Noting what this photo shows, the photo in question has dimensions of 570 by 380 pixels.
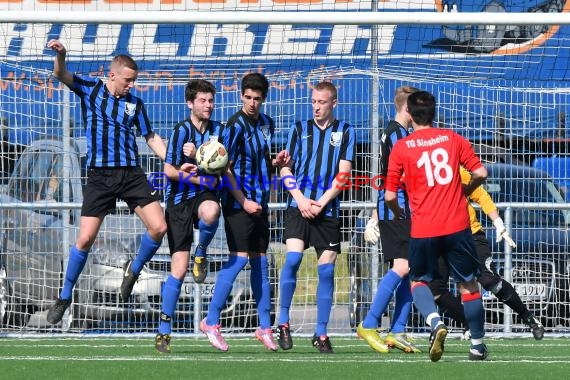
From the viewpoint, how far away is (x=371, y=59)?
1288cm

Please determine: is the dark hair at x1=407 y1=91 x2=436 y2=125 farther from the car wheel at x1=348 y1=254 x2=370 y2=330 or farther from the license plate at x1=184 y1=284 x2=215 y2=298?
the license plate at x1=184 y1=284 x2=215 y2=298

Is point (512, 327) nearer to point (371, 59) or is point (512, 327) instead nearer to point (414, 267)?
point (371, 59)

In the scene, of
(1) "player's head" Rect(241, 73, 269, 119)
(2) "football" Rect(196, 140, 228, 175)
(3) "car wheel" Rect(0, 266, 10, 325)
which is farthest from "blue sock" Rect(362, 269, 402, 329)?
(3) "car wheel" Rect(0, 266, 10, 325)

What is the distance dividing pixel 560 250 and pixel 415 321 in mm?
1530

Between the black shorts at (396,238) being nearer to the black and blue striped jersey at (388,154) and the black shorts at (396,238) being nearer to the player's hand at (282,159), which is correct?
the black and blue striped jersey at (388,154)

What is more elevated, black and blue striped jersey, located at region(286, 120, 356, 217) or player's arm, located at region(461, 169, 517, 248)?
black and blue striped jersey, located at region(286, 120, 356, 217)

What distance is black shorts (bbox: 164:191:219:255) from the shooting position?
33.3 ft

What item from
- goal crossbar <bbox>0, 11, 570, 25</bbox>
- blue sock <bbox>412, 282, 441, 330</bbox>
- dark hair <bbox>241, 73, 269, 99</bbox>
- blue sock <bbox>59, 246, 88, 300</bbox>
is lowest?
blue sock <bbox>412, 282, 441, 330</bbox>

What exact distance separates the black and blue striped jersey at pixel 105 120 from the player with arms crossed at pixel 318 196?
1253 mm

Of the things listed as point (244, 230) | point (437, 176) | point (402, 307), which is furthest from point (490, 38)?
point (437, 176)

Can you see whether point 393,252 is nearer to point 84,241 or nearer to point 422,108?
point 422,108

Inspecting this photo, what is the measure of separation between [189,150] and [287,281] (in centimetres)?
125

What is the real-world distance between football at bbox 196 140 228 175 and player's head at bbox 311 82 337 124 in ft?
2.65

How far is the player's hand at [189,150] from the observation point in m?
10.0
